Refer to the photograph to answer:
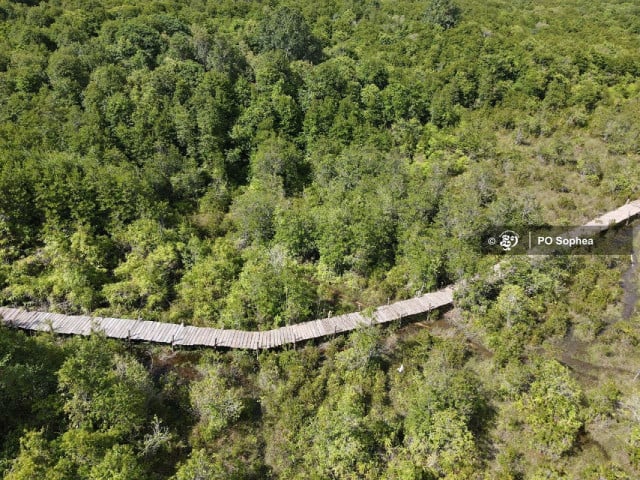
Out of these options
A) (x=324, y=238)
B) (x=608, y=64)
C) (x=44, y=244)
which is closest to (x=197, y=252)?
(x=324, y=238)

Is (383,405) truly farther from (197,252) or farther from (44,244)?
(44,244)

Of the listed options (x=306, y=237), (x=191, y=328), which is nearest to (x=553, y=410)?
(x=306, y=237)

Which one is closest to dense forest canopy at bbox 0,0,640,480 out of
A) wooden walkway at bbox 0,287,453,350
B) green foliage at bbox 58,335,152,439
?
green foliage at bbox 58,335,152,439

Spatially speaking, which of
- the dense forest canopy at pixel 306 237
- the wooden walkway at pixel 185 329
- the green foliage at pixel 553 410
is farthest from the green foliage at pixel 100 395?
the green foliage at pixel 553 410

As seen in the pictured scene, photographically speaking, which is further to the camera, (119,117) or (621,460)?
(119,117)

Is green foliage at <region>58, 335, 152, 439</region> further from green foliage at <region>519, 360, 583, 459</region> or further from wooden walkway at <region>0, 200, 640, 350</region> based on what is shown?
green foliage at <region>519, 360, 583, 459</region>
